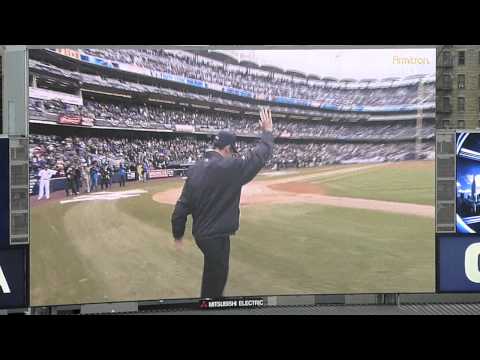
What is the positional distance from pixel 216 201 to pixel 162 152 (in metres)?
1.07

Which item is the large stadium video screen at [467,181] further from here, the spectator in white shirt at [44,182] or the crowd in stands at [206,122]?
the spectator in white shirt at [44,182]

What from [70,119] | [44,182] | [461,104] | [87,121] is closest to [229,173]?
[87,121]

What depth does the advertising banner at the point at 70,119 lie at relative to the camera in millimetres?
6617

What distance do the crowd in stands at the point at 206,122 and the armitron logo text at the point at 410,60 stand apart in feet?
3.01

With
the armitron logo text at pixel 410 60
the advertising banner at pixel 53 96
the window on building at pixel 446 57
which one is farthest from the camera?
the window on building at pixel 446 57

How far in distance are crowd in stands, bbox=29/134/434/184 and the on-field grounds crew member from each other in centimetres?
17

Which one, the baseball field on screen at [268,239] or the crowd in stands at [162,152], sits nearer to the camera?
the crowd in stands at [162,152]

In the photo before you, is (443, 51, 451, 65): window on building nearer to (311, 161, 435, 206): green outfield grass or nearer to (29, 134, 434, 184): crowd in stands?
(29, 134, 434, 184): crowd in stands

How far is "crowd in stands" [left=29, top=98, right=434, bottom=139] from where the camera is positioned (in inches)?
266

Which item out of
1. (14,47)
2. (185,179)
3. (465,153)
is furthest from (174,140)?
(465,153)

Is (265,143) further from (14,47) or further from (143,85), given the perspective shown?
(14,47)

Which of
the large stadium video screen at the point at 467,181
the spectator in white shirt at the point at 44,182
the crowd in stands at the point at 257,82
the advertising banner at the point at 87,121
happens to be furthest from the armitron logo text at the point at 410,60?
the spectator in white shirt at the point at 44,182

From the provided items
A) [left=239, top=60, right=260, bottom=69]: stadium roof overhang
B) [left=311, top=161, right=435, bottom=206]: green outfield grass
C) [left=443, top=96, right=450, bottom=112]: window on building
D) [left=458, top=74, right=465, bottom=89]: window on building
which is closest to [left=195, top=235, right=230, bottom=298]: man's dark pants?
[left=311, top=161, right=435, bottom=206]: green outfield grass
